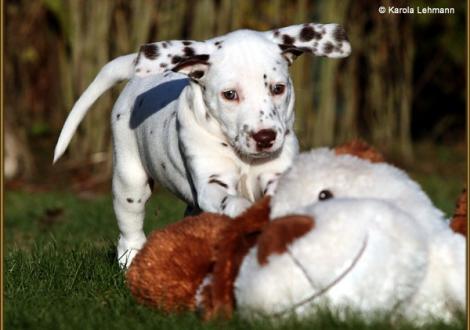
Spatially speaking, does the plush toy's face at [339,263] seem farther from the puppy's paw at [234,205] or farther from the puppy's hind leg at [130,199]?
the puppy's hind leg at [130,199]

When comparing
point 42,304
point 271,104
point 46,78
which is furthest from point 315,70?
point 42,304

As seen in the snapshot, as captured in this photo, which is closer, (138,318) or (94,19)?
(138,318)

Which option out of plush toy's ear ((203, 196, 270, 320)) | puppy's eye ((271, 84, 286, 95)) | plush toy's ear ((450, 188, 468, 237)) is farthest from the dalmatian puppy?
plush toy's ear ((450, 188, 468, 237))

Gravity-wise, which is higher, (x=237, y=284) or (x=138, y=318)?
(x=237, y=284)

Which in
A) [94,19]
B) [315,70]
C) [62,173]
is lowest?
[62,173]

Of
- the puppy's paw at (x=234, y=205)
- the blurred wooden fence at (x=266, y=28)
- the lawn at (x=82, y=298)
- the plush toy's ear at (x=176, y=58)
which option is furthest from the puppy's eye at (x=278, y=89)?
the blurred wooden fence at (x=266, y=28)

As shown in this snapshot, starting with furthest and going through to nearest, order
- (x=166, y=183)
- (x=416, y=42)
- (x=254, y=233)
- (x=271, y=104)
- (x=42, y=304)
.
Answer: (x=416, y=42)
(x=166, y=183)
(x=271, y=104)
(x=42, y=304)
(x=254, y=233)

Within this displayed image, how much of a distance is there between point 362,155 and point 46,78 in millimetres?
12847

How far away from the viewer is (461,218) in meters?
4.01

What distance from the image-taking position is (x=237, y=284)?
3.57 m

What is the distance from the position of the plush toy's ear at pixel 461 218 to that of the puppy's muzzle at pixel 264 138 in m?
1.11

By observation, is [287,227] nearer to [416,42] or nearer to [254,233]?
[254,233]

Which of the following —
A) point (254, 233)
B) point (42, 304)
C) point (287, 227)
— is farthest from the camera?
point (42, 304)

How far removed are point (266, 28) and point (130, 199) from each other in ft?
20.7
